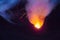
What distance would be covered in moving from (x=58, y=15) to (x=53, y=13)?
0.09ft

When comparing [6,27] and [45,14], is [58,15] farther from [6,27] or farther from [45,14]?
[6,27]

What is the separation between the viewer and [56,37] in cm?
81

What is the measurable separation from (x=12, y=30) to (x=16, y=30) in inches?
0.8

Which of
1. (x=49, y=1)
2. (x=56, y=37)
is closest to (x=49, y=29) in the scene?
(x=56, y=37)

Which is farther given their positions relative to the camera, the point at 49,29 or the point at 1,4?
the point at 49,29

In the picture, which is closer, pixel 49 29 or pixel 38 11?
pixel 38 11

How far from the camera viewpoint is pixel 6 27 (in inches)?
30.5

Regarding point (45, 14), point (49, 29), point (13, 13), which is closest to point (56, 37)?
point (49, 29)

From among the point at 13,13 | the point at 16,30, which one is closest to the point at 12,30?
the point at 16,30

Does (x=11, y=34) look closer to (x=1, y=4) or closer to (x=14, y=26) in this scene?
(x=14, y=26)

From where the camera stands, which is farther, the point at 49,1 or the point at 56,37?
the point at 56,37

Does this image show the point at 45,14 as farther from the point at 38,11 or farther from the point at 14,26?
the point at 14,26

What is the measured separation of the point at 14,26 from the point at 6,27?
42mm

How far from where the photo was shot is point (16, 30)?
79 centimetres
